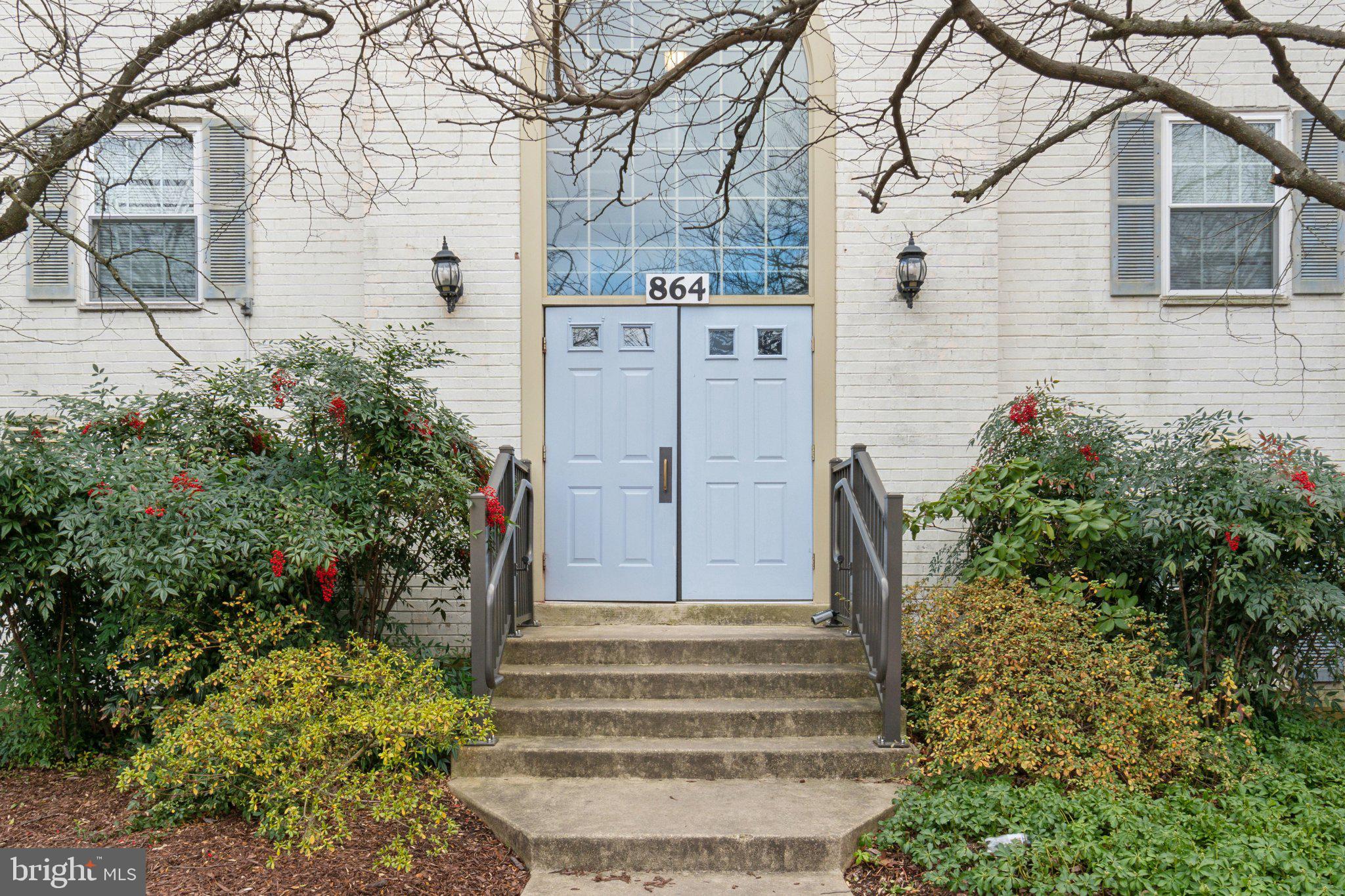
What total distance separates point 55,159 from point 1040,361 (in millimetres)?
6041

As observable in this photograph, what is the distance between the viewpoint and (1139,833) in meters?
3.71

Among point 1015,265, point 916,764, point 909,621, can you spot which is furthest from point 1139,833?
point 1015,265

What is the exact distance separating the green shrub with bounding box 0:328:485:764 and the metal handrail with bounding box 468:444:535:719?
23 cm

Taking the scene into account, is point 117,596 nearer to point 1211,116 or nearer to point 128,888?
point 128,888

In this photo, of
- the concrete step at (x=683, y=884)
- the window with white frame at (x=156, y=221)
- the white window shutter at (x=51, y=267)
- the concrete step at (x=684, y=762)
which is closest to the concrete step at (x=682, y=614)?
the concrete step at (x=684, y=762)

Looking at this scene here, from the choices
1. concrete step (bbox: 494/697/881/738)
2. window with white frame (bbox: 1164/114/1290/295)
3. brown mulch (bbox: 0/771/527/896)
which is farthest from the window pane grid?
brown mulch (bbox: 0/771/527/896)

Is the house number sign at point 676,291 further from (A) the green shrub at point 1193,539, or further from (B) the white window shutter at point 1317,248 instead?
(B) the white window shutter at point 1317,248

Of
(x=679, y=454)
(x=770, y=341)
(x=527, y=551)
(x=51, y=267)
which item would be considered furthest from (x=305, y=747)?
(x=51, y=267)

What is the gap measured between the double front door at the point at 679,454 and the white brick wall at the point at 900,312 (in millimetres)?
362

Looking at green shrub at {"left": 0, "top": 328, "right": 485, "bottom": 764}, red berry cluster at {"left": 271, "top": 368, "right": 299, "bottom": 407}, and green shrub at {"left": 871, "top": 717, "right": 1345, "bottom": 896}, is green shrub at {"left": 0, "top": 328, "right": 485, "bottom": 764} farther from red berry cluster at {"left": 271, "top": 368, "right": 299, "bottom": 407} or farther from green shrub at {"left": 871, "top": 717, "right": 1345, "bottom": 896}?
green shrub at {"left": 871, "top": 717, "right": 1345, "bottom": 896}

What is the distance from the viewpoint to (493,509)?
4828 mm

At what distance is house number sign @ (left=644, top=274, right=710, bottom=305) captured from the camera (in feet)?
20.3

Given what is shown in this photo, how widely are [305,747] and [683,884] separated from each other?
1.66m

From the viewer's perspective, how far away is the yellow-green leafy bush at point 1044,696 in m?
4.16
